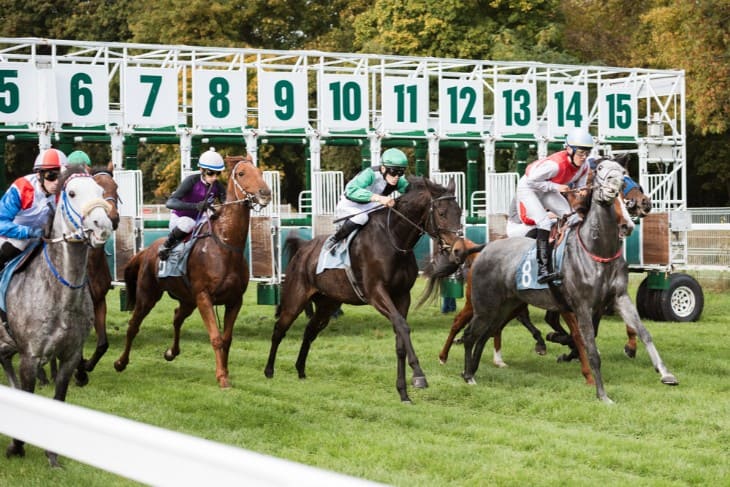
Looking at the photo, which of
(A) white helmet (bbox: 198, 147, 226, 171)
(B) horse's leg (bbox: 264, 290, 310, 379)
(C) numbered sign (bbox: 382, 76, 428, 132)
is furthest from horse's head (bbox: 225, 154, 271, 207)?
(C) numbered sign (bbox: 382, 76, 428, 132)

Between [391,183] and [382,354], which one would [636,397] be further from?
[382,354]

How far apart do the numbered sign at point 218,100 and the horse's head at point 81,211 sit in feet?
25.6

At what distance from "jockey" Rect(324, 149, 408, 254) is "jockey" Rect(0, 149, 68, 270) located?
9.00 ft

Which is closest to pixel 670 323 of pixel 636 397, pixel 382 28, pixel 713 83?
pixel 636 397

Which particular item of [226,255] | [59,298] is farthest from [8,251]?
[226,255]

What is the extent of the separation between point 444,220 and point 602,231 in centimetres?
117

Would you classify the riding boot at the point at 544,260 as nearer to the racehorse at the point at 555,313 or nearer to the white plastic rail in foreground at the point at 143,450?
the racehorse at the point at 555,313

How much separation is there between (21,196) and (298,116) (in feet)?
25.8

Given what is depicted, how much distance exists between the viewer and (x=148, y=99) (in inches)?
524

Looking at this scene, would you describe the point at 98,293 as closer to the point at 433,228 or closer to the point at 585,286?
the point at 433,228

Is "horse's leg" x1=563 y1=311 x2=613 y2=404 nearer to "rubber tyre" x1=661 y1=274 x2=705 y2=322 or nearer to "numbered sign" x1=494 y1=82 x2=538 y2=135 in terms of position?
"rubber tyre" x1=661 y1=274 x2=705 y2=322

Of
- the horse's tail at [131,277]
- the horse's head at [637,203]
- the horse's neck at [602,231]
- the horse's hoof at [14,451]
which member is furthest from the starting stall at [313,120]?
the horse's hoof at [14,451]

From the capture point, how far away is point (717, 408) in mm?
7527

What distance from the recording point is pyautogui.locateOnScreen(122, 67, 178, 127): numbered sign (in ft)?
43.2
